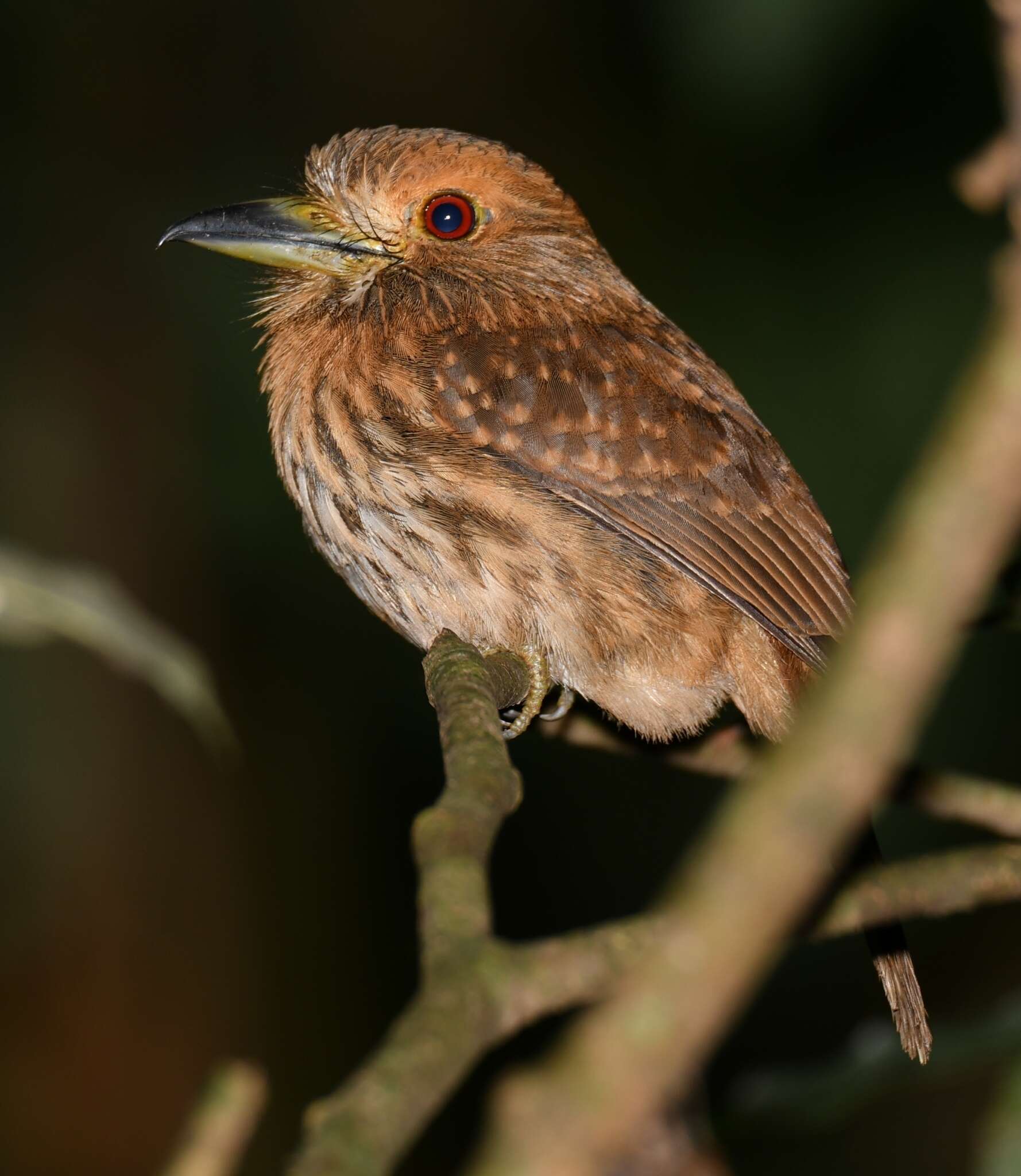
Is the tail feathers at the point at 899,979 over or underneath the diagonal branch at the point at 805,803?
underneath

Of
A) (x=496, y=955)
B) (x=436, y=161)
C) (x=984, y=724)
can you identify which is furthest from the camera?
(x=984, y=724)

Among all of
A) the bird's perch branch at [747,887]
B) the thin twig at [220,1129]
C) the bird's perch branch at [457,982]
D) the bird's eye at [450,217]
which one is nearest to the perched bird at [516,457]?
the bird's eye at [450,217]

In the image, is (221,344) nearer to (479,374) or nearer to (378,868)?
(378,868)

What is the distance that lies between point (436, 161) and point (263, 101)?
3156 mm

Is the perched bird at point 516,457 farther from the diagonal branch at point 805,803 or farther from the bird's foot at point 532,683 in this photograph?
the diagonal branch at point 805,803

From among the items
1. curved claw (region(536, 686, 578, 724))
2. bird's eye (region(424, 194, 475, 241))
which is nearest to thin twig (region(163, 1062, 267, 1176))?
curved claw (region(536, 686, 578, 724))

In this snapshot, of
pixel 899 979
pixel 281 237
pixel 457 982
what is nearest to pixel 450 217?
pixel 281 237

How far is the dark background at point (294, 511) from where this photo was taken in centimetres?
552

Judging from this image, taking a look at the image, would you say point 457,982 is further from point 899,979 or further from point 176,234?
point 176,234

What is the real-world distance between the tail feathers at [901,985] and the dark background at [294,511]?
2413 mm

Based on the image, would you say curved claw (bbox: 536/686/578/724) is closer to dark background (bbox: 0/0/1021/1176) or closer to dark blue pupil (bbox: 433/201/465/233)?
dark blue pupil (bbox: 433/201/465/233)

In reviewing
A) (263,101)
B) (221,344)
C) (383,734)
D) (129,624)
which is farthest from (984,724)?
(129,624)

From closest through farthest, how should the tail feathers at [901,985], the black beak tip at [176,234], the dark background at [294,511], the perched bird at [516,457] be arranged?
the tail feathers at [901,985]
the perched bird at [516,457]
the black beak tip at [176,234]
the dark background at [294,511]

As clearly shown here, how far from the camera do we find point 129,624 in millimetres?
1376
